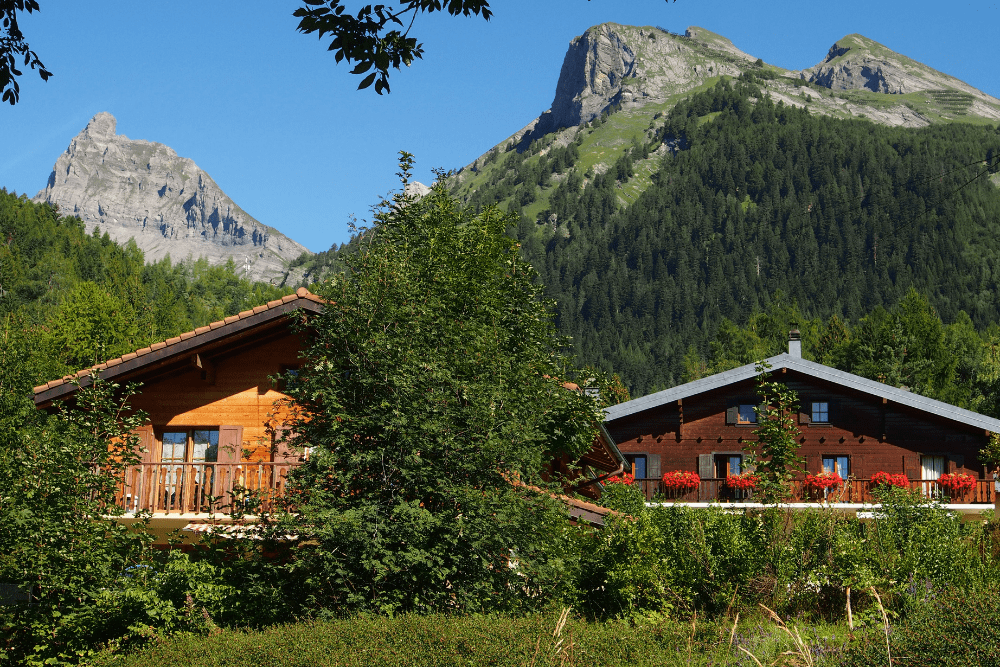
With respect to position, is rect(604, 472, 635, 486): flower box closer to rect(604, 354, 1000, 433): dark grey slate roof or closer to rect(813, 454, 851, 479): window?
rect(604, 354, 1000, 433): dark grey slate roof

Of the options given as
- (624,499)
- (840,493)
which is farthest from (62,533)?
(840,493)

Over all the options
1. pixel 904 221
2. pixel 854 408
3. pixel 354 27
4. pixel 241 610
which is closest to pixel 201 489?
pixel 241 610

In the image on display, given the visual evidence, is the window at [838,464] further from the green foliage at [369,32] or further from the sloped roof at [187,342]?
the green foliage at [369,32]

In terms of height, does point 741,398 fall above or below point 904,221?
below

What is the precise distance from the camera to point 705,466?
3130 centimetres

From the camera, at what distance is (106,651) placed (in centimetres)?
1035

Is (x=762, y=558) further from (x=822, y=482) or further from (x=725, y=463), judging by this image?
(x=725, y=463)

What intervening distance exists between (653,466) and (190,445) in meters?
18.5

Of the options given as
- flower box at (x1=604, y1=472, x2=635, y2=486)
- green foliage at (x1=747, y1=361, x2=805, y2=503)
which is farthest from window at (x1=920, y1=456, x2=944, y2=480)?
green foliage at (x1=747, y1=361, x2=805, y2=503)

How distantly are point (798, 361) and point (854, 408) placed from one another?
2.84m

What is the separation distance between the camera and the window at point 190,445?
16406 mm

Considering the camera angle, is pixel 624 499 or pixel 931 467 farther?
Result: pixel 931 467

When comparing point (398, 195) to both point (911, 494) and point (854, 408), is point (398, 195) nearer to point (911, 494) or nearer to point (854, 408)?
point (911, 494)

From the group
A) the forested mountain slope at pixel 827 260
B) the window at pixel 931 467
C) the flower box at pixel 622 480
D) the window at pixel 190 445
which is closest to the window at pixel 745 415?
the window at pixel 931 467
